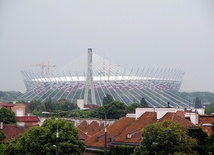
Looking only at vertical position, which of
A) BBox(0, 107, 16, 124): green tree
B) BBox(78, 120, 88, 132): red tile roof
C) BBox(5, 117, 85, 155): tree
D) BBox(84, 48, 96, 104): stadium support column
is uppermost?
BBox(84, 48, 96, 104): stadium support column

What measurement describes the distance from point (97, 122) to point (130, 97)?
8986 cm

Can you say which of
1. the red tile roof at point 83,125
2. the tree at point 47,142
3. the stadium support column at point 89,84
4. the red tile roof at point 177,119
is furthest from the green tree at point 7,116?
the stadium support column at point 89,84

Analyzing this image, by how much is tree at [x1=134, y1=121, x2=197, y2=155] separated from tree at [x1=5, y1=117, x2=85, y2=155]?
18.7 ft

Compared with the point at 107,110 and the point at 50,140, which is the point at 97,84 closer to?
the point at 107,110

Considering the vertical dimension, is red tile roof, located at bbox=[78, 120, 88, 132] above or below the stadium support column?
below

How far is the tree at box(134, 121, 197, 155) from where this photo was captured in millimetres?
36281

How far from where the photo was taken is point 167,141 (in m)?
36.3

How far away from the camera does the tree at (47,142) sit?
41.9 meters

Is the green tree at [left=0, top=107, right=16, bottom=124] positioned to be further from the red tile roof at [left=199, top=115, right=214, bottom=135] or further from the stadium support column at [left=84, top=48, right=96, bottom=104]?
the stadium support column at [left=84, top=48, right=96, bottom=104]

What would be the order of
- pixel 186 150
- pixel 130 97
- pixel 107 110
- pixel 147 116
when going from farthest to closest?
pixel 130 97 < pixel 107 110 < pixel 147 116 < pixel 186 150

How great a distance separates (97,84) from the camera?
Answer: 552 feet

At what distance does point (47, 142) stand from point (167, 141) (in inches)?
329

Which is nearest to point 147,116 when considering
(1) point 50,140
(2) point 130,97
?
(1) point 50,140

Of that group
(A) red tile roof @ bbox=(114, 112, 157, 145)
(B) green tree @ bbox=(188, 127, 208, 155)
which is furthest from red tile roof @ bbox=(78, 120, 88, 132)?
(B) green tree @ bbox=(188, 127, 208, 155)
